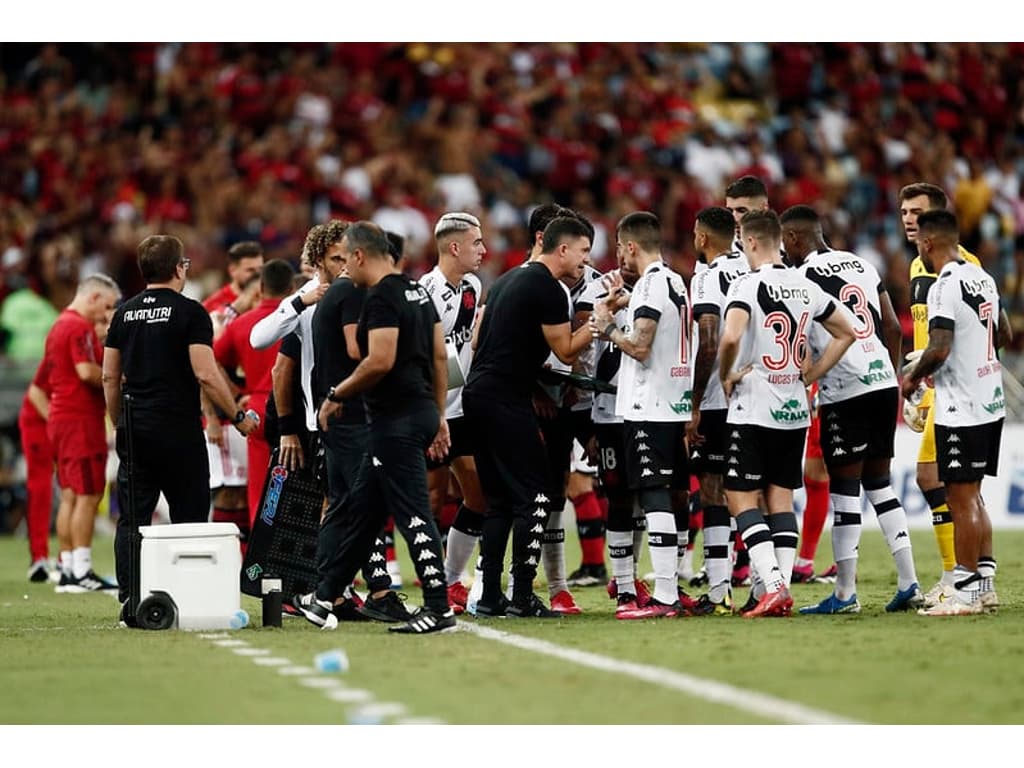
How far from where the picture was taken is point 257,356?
1223 cm

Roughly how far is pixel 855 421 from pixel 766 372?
850 millimetres

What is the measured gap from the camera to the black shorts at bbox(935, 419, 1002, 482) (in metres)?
9.76

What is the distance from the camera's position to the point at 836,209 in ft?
78.6

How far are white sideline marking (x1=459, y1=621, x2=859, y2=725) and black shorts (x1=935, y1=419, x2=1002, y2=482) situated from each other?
263cm

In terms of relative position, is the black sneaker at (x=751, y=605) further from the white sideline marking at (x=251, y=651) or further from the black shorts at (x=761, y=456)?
the white sideline marking at (x=251, y=651)

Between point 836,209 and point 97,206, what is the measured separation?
9786mm

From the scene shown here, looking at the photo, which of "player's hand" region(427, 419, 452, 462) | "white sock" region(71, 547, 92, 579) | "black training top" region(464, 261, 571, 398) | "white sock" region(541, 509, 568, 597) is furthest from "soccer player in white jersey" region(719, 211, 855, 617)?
"white sock" region(71, 547, 92, 579)

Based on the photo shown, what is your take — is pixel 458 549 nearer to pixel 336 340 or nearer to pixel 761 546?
pixel 336 340

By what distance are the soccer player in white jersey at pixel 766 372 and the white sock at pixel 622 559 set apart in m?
0.75

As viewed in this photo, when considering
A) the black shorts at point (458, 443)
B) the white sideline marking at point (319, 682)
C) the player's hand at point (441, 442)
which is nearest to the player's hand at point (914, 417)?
the black shorts at point (458, 443)

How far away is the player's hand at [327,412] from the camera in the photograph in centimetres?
933

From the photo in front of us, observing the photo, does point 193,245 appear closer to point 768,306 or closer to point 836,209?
point 836,209

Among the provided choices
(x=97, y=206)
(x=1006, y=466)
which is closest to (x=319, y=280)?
(x=1006, y=466)

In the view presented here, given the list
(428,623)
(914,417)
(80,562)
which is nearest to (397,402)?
(428,623)
